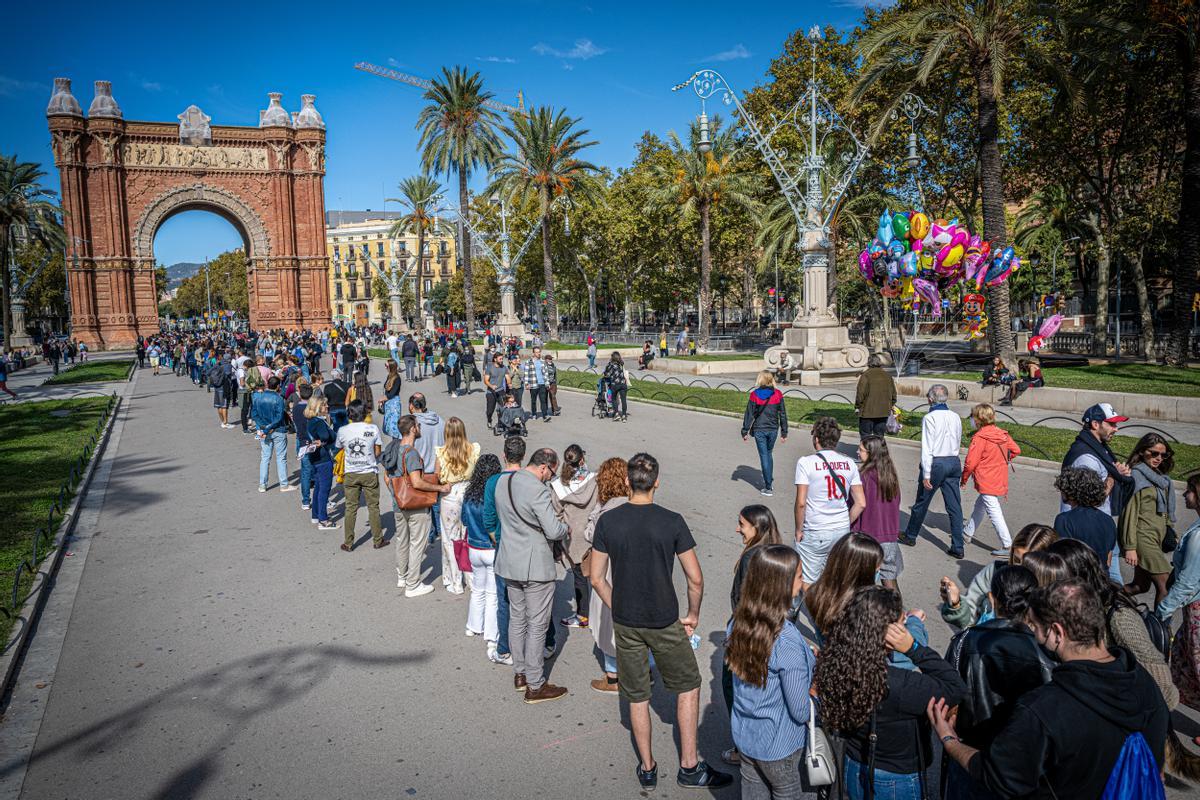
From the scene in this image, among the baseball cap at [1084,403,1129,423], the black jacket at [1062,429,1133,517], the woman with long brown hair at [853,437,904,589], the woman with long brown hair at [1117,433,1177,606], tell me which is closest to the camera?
the woman with long brown hair at [1117,433,1177,606]

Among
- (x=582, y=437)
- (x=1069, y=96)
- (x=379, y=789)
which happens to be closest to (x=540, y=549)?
(x=379, y=789)

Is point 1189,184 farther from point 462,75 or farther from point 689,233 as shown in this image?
point 462,75

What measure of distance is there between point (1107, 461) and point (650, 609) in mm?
4746

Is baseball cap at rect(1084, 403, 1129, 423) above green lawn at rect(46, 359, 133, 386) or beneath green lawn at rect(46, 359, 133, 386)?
above

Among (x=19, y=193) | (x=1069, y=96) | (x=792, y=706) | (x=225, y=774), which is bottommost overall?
(x=225, y=774)

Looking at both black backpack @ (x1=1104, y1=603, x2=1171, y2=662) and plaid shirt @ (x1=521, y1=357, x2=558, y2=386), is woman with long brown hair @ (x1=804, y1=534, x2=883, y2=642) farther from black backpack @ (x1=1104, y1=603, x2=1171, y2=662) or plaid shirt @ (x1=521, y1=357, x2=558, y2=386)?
Result: plaid shirt @ (x1=521, y1=357, x2=558, y2=386)

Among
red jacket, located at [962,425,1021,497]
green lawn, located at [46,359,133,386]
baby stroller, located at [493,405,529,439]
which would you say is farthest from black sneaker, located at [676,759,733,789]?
green lawn, located at [46,359,133,386]

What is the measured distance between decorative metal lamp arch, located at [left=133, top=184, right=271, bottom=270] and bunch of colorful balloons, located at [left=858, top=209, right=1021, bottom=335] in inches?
2059

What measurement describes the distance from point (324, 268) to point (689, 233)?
99.0ft

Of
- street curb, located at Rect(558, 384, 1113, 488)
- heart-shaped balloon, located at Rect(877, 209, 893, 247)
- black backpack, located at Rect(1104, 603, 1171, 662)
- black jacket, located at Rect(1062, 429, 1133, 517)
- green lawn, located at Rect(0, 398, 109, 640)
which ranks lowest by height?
green lawn, located at Rect(0, 398, 109, 640)

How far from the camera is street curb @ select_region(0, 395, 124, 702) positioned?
5.88 m

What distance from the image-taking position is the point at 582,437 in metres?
15.6

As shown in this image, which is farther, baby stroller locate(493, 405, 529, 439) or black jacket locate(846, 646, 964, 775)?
baby stroller locate(493, 405, 529, 439)

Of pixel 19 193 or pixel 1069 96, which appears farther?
pixel 19 193
